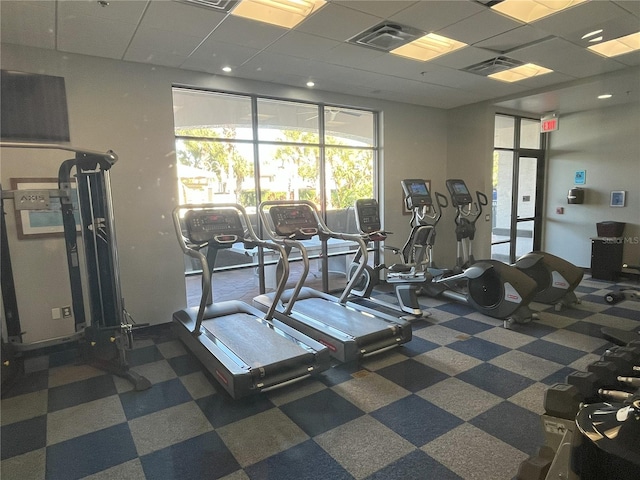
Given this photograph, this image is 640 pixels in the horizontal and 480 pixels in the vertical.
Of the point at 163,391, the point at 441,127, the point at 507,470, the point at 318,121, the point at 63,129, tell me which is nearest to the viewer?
the point at 507,470

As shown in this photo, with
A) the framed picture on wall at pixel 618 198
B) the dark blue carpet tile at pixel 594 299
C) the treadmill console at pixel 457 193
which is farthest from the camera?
the framed picture on wall at pixel 618 198

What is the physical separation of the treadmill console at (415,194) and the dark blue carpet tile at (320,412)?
3.45 m

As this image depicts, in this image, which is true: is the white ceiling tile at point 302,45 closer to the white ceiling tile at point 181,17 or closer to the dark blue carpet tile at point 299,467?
the white ceiling tile at point 181,17

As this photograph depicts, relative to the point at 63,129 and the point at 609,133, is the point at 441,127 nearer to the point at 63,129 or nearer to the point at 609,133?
the point at 609,133

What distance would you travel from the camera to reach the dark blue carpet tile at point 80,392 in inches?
123

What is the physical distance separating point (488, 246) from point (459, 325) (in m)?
2.95

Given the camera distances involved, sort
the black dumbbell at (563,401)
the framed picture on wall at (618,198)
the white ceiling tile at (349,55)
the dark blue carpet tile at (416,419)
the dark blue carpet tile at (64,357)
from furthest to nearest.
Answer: the framed picture on wall at (618,198), the white ceiling tile at (349,55), the dark blue carpet tile at (64,357), the dark blue carpet tile at (416,419), the black dumbbell at (563,401)

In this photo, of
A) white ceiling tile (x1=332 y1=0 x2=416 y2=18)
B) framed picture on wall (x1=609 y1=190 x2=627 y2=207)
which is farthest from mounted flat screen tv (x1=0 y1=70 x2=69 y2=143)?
framed picture on wall (x1=609 y1=190 x2=627 y2=207)

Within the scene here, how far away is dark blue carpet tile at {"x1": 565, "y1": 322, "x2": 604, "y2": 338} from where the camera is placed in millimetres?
4284

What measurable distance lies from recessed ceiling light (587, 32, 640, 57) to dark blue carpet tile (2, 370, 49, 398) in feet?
21.2

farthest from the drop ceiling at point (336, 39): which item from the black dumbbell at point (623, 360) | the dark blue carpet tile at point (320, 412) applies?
the dark blue carpet tile at point (320, 412)

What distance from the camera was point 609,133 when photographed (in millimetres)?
6789

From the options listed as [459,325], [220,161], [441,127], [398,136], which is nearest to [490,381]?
[459,325]

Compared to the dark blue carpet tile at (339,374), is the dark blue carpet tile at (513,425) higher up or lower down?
higher up
